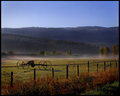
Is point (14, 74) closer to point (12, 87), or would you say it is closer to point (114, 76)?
point (12, 87)

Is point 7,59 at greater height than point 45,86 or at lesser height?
greater

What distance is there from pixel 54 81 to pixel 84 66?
210 inches

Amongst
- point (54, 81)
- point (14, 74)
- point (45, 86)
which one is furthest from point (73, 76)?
point (14, 74)

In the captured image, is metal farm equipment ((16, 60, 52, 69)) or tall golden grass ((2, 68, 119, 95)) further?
metal farm equipment ((16, 60, 52, 69))

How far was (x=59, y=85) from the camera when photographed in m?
9.94

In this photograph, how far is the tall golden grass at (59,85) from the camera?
323 inches

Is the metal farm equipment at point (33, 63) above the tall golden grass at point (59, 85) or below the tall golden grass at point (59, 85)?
above

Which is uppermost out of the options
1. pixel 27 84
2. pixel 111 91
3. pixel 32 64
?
pixel 32 64

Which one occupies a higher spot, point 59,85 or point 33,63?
point 33,63

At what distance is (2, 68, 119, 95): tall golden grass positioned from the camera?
323 inches

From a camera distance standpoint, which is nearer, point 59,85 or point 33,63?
point 33,63

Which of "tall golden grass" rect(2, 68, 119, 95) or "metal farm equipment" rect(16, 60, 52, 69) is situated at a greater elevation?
"metal farm equipment" rect(16, 60, 52, 69)

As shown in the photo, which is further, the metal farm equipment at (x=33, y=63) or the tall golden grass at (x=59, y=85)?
the metal farm equipment at (x=33, y=63)

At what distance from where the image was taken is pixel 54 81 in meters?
9.92
